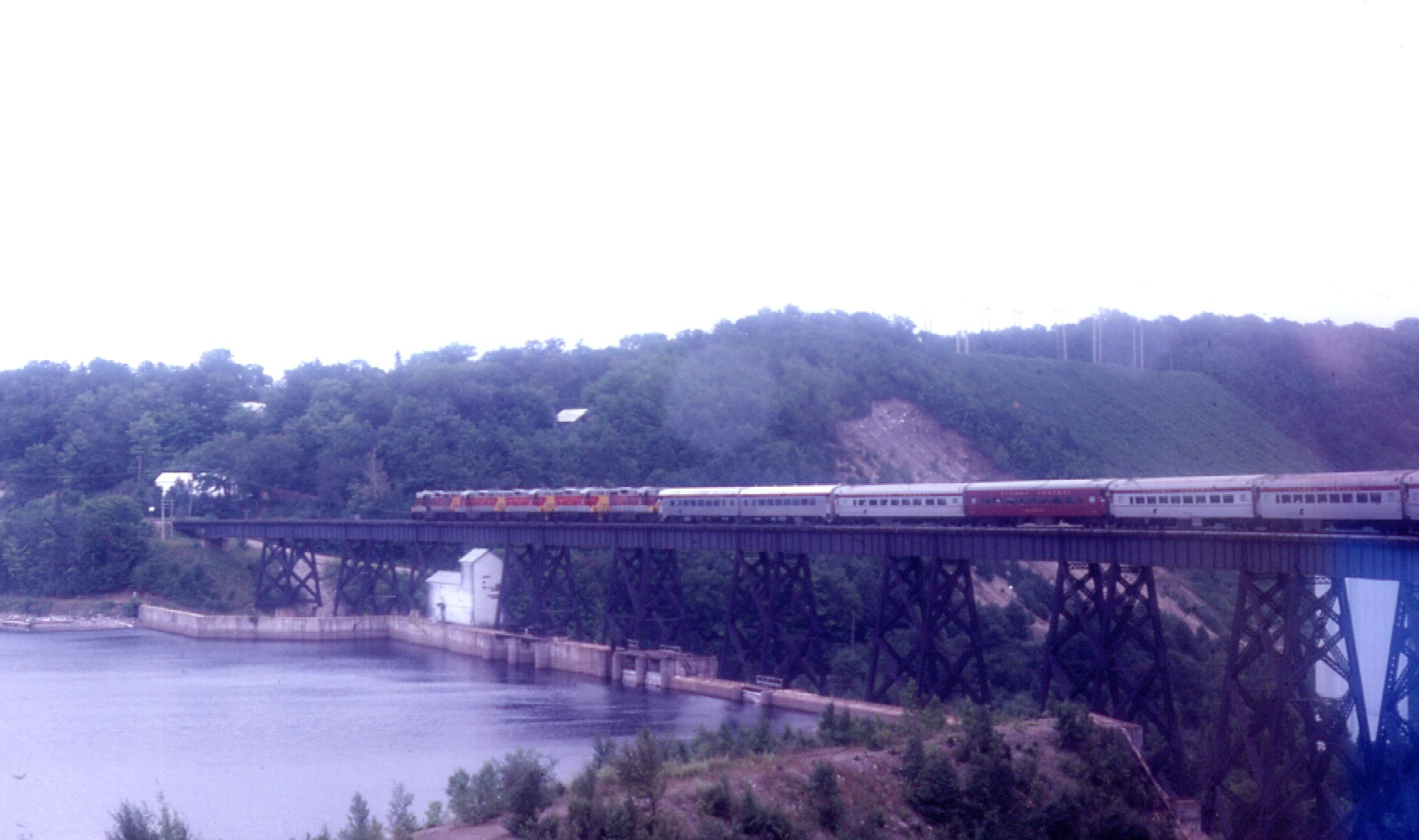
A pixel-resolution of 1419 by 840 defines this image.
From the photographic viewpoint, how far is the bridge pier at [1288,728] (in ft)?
56.0

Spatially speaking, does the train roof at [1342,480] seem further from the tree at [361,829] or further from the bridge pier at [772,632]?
the tree at [361,829]

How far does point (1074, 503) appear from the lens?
2475 cm

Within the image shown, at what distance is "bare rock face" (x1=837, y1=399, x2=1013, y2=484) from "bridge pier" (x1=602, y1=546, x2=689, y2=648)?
886 inches

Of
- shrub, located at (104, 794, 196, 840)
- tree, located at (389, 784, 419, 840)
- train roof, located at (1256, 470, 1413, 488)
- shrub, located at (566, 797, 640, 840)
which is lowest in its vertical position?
tree, located at (389, 784, 419, 840)

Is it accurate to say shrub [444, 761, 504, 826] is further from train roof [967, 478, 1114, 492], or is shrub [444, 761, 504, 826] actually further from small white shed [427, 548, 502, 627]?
small white shed [427, 548, 502, 627]

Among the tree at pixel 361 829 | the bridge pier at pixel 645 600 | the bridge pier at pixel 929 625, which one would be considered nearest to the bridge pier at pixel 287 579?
the bridge pier at pixel 645 600

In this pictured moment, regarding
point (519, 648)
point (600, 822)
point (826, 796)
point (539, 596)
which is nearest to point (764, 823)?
point (826, 796)

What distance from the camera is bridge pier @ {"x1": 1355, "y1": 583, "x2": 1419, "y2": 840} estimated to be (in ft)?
50.2

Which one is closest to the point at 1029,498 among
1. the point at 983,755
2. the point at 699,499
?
the point at 983,755

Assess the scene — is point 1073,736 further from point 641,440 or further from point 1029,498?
point 641,440

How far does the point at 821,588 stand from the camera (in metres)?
43.5

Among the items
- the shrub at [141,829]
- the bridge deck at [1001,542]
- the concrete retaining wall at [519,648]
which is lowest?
the concrete retaining wall at [519,648]

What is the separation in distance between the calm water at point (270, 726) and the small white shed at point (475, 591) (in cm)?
376

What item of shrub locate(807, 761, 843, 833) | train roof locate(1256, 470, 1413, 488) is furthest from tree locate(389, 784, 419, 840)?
train roof locate(1256, 470, 1413, 488)
